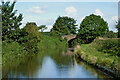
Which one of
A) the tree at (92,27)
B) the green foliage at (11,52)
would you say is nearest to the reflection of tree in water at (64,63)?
the green foliage at (11,52)

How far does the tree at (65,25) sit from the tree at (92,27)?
18.0 metres

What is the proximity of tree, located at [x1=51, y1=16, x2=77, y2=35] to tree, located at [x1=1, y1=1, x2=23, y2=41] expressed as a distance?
4141 centimetres

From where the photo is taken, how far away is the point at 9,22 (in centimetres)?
2978

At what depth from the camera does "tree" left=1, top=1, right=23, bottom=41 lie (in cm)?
2921

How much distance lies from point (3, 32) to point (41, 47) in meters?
17.2

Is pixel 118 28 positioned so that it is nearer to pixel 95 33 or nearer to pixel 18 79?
pixel 18 79

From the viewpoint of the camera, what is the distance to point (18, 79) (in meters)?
16.6

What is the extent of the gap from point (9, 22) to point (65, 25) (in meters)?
47.6

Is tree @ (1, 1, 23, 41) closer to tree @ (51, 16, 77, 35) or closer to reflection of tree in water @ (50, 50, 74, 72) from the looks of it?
reflection of tree in water @ (50, 50, 74, 72)

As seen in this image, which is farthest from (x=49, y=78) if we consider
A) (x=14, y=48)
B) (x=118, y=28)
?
(x=14, y=48)

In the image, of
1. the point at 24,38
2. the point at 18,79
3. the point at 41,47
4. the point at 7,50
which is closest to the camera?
the point at 18,79

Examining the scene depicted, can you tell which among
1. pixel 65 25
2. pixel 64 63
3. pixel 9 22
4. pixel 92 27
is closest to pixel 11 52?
pixel 9 22

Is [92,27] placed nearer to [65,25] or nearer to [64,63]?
[65,25]

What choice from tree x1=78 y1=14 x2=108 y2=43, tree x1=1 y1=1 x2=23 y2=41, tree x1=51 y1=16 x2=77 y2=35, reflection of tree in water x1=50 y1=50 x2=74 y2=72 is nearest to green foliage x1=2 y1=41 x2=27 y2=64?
tree x1=1 y1=1 x2=23 y2=41
